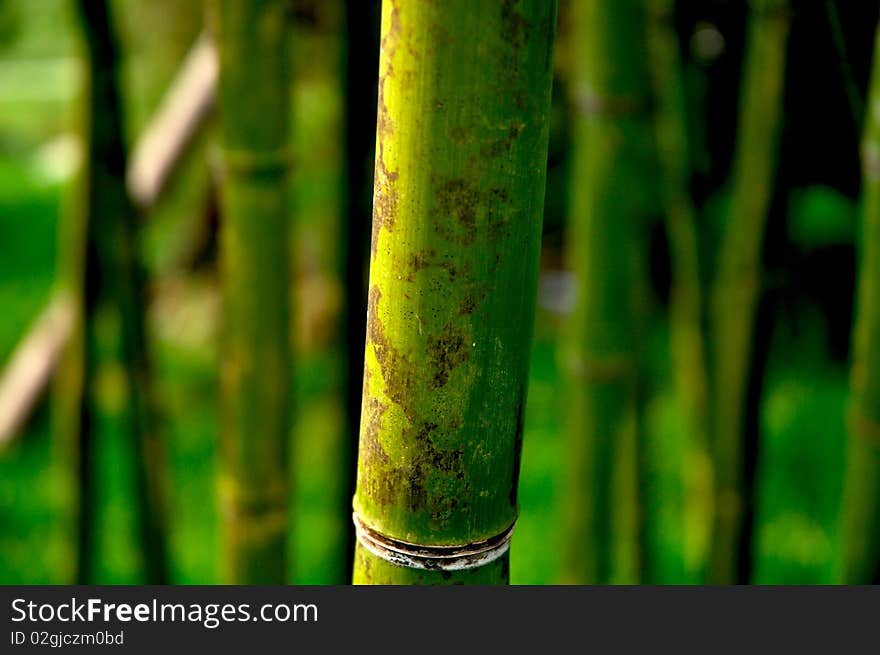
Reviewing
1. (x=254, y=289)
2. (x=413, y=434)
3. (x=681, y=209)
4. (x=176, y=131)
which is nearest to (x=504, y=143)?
(x=413, y=434)

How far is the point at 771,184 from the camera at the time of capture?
912mm

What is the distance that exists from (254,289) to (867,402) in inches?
21.3

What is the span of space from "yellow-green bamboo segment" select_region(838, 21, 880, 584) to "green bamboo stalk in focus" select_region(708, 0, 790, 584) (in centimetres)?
9

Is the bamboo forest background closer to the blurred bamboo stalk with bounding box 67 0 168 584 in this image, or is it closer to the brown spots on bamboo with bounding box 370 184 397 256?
the blurred bamboo stalk with bounding box 67 0 168 584

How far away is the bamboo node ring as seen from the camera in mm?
535

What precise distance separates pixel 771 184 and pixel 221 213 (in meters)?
0.52

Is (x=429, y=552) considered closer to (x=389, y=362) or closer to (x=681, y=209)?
(x=389, y=362)

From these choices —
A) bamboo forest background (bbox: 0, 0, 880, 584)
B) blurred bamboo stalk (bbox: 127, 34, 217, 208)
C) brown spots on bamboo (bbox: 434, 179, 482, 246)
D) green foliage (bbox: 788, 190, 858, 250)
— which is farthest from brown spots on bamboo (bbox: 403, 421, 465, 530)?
green foliage (bbox: 788, 190, 858, 250)

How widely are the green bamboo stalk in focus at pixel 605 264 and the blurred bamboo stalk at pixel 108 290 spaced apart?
49 centimetres

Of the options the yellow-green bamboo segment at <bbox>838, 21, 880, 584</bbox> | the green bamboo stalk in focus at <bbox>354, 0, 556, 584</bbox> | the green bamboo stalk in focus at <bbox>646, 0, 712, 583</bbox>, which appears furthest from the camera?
the green bamboo stalk in focus at <bbox>646, 0, 712, 583</bbox>

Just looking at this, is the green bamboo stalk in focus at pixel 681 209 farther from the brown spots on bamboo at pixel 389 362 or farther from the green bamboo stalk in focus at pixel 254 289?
the brown spots on bamboo at pixel 389 362

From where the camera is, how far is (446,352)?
1.61ft


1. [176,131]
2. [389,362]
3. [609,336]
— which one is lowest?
[609,336]

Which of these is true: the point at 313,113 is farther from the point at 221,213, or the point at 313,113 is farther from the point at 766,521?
the point at 221,213
